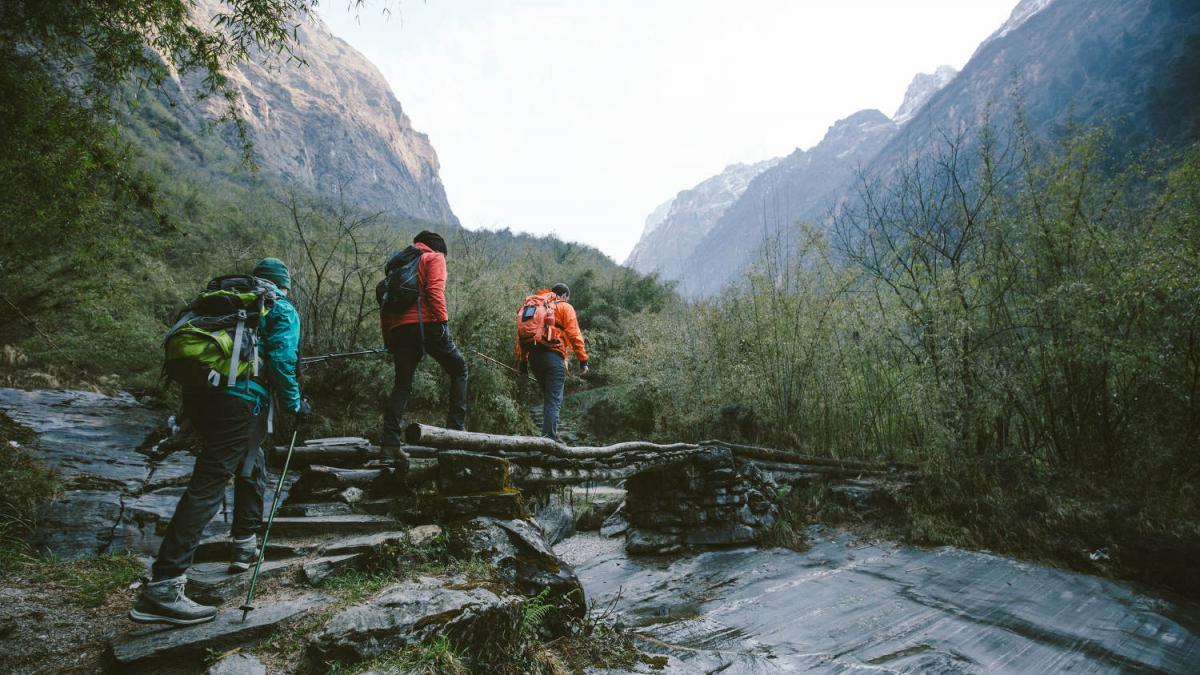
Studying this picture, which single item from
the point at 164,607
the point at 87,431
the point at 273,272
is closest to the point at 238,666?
the point at 164,607

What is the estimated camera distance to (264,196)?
21672 millimetres

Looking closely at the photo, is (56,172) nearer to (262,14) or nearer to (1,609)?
(262,14)

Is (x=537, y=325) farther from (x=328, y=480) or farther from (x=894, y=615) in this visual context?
(x=894, y=615)

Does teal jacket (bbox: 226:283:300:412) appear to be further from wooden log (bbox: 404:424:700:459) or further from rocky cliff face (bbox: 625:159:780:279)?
rocky cliff face (bbox: 625:159:780:279)

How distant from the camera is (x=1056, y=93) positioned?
46062mm

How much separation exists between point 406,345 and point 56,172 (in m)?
3.76

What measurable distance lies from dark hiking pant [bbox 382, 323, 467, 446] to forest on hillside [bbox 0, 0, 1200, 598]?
2.41 m

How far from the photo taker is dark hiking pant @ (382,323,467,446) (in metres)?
3.75

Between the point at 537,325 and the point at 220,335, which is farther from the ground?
the point at 537,325

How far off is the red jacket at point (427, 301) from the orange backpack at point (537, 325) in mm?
1268

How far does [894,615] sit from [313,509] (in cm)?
476

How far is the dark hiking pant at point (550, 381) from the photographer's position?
510 centimetres

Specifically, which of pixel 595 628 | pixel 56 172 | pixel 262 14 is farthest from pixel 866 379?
pixel 56 172

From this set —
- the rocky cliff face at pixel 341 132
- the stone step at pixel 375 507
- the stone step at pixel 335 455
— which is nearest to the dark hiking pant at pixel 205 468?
the stone step at pixel 375 507
